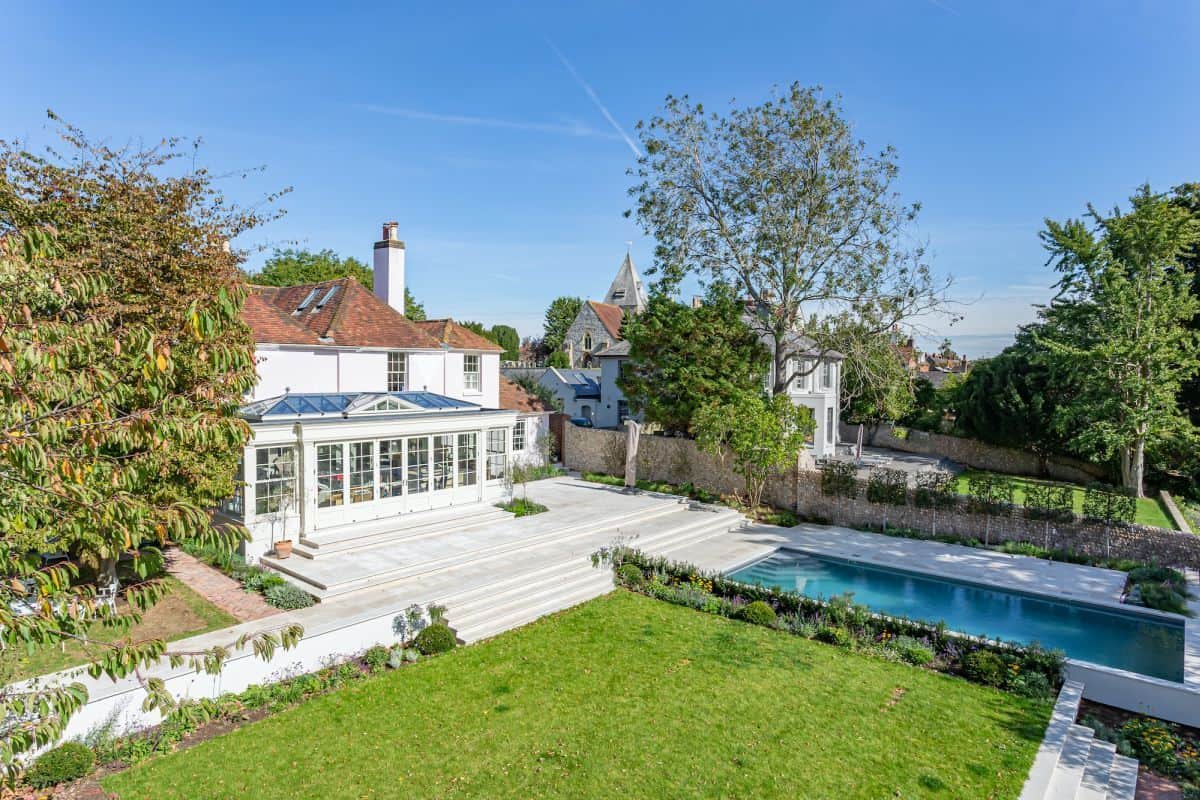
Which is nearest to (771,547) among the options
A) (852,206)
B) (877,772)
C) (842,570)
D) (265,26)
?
(842,570)

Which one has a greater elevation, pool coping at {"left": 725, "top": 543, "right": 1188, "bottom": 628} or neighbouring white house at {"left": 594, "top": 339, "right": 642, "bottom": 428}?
Result: neighbouring white house at {"left": 594, "top": 339, "right": 642, "bottom": 428}

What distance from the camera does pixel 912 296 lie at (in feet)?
79.7

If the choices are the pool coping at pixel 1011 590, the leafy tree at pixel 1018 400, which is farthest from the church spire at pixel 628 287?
the pool coping at pixel 1011 590

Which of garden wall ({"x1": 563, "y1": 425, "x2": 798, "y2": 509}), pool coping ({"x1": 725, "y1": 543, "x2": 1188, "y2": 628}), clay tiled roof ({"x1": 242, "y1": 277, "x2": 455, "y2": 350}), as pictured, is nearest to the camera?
pool coping ({"x1": 725, "y1": 543, "x2": 1188, "y2": 628})

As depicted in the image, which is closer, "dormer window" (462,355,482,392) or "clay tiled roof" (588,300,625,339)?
"dormer window" (462,355,482,392)

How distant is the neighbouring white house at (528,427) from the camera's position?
92.7 feet

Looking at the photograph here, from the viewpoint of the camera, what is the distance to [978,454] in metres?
36.2

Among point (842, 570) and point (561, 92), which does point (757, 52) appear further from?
point (842, 570)

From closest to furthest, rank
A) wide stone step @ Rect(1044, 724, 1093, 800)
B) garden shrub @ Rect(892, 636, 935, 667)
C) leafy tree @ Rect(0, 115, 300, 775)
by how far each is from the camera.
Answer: leafy tree @ Rect(0, 115, 300, 775)
wide stone step @ Rect(1044, 724, 1093, 800)
garden shrub @ Rect(892, 636, 935, 667)

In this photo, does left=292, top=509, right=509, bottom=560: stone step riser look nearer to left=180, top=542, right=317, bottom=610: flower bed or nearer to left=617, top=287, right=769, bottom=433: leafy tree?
left=180, top=542, right=317, bottom=610: flower bed

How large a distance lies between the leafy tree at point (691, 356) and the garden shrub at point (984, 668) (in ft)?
46.4

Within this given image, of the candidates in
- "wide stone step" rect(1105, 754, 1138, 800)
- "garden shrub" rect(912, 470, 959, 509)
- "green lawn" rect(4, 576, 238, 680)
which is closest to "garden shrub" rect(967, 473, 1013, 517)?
"garden shrub" rect(912, 470, 959, 509)

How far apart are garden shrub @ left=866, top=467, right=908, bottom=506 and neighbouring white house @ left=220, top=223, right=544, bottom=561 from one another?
12046 mm

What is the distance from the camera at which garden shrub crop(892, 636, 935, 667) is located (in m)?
12.0
